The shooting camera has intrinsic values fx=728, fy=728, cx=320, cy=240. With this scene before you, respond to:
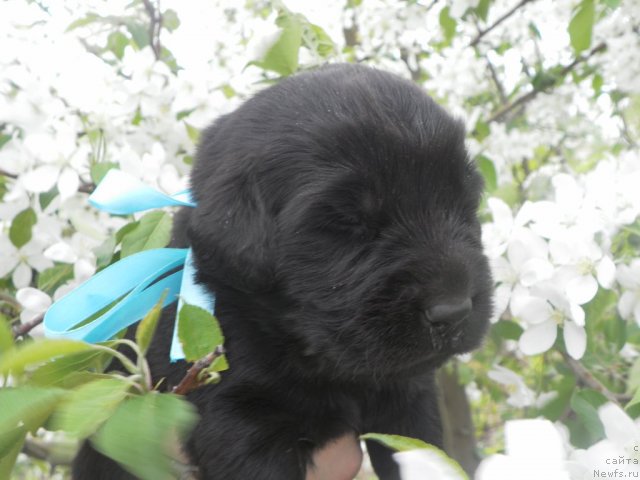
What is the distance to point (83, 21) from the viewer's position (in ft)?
8.13

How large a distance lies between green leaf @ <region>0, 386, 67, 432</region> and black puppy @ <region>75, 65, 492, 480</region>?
1.89 ft

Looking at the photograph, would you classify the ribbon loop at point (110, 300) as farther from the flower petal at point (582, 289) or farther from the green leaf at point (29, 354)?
the flower petal at point (582, 289)

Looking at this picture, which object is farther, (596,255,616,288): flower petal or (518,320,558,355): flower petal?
(518,320,558,355): flower petal

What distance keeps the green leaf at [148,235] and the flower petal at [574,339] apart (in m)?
0.93

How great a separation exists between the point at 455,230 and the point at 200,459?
676 mm

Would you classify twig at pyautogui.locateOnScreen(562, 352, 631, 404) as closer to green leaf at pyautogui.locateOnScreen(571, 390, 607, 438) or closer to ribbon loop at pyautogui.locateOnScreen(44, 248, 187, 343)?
green leaf at pyautogui.locateOnScreen(571, 390, 607, 438)

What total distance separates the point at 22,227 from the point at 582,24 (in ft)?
6.01

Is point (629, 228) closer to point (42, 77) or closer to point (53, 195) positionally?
point (53, 195)

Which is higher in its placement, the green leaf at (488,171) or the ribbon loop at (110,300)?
the ribbon loop at (110,300)

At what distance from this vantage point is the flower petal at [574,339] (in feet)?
5.30

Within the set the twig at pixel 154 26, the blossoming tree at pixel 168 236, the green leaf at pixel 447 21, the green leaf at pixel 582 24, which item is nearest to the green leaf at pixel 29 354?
the blossoming tree at pixel 168 236

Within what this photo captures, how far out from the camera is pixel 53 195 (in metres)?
1.96

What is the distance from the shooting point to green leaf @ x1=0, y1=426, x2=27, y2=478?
35.9 inches

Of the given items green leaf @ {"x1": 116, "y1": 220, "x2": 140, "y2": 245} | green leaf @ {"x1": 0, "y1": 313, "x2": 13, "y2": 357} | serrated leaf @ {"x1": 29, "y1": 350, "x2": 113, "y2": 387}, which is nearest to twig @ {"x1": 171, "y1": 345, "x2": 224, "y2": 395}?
serrated leaf @ {"x1": 29, "y1": 350, "x2": 113, "y2": 387}
